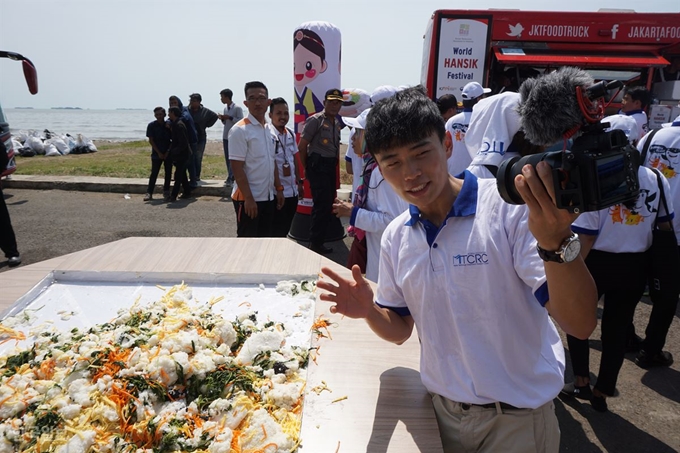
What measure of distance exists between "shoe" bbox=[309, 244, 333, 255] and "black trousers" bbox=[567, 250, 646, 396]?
3309 mm

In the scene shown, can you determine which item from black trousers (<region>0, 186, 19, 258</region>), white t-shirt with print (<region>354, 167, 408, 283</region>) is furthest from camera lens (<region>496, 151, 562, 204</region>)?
black trousers (<region>0, 186, 19, 258</region>)

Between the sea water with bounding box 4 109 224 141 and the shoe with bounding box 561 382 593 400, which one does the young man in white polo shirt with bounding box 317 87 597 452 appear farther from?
the sea water with bounding box 4 109 224 141

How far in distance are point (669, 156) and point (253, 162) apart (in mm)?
3576

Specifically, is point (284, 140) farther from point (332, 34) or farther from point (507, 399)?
point (507, 399)

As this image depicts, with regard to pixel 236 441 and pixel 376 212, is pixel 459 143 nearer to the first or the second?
pixel 376 212

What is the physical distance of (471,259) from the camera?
52.3 inches

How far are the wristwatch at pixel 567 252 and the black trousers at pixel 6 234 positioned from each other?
607 centimetres

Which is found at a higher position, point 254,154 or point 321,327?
point 254,154

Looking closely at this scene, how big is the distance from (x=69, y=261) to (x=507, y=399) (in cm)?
252

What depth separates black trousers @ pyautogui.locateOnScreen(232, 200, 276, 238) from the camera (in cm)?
455

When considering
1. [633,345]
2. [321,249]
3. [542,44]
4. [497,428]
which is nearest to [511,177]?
[497,428]

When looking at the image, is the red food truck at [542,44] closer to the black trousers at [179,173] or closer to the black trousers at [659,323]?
the black trousers at [179,173]

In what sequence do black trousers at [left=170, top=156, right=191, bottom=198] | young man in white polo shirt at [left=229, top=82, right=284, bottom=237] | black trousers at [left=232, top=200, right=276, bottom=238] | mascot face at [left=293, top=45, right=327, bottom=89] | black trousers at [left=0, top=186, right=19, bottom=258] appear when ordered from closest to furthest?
young man in white polo shirt at [left=229, top=82, right=284, bottom=237], black trousers at [left=232, top=200, right=276, bottom=238], black trousers at [left=0, top=186, right=19, bottom=258], mascot face at [left=293, top=45, right=327, bottom=89], black trousers at [left=170, top=156, right=191, bottom=198]

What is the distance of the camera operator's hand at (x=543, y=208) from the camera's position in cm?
98
